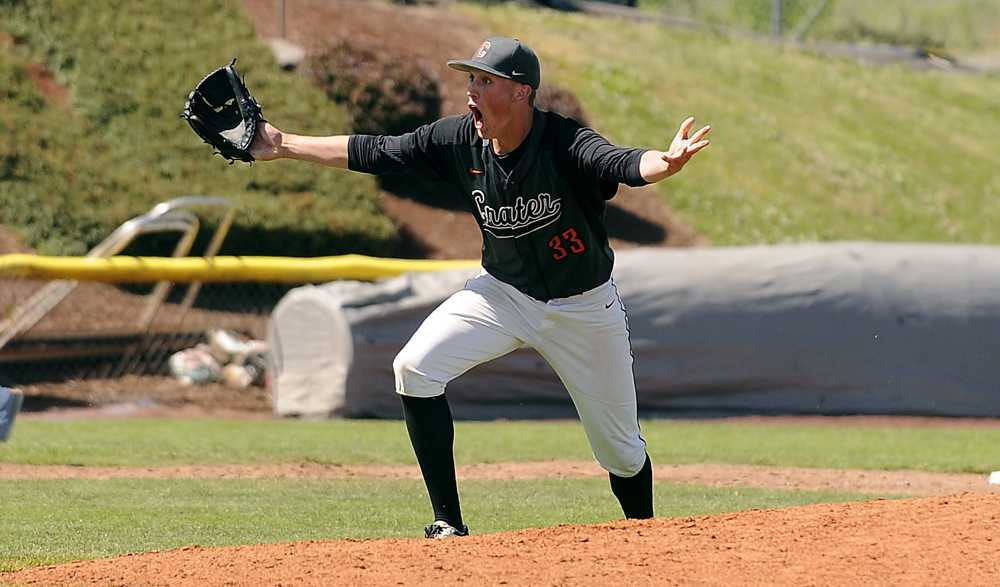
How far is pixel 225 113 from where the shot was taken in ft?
20.7

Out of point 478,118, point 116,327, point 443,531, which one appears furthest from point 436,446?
point 116,327

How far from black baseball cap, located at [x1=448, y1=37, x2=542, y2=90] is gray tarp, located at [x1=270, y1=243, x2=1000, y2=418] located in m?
7.82

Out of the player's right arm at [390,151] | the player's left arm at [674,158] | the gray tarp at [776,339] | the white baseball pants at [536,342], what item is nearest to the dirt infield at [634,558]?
the white baseball pants at [536,342]

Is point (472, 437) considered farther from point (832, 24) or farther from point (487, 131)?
point (832, 24)

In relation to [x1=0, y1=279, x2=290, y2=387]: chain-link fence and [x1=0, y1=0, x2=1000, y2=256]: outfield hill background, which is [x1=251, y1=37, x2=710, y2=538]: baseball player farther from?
[x1=0, y1=0, x2=1000, y2=256]: outfield hill background

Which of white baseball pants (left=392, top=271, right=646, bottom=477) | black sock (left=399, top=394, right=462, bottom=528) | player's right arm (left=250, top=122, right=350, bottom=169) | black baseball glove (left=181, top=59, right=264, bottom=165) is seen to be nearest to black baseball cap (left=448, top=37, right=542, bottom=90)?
player's right arm (left=250, top=122, right=350, bottom=169)

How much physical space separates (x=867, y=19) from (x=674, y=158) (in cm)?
4253

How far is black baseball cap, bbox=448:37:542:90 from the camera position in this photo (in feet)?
18.5

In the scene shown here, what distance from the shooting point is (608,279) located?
19.7 ft

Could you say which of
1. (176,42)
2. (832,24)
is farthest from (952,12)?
(176,42)

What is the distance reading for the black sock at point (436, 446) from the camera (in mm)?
5863

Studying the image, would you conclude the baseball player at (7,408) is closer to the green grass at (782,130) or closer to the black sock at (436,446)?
the black sock at (436,446)

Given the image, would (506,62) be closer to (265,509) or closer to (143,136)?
(265,509)

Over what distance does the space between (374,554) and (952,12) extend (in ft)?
157
